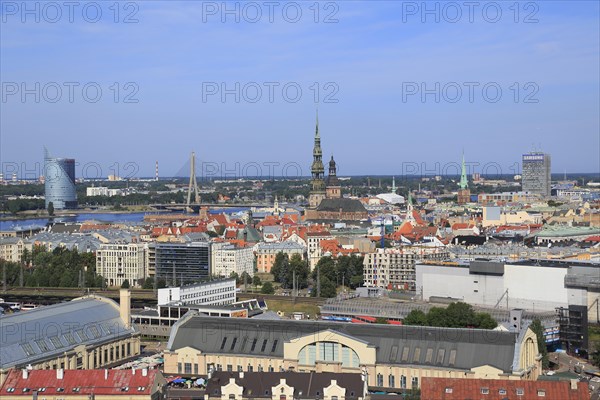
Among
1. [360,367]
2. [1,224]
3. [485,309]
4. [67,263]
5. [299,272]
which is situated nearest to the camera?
[360,367]

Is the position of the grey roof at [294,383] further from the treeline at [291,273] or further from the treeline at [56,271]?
the treeline at [56,271]

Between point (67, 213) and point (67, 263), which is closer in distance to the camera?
point (67, 263)

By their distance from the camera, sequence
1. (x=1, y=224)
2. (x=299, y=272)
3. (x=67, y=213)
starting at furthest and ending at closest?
(x=67, y=213) < (x=1, y=224) < (x=299, y=272)

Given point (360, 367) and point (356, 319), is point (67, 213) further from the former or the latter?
point (360, 367)

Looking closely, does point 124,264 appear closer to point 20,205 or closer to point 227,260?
point 227,260

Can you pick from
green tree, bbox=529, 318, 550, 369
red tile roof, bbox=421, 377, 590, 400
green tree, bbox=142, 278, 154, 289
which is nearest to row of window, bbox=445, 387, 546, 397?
red tile roof, bbox=421, 377, 590, 400

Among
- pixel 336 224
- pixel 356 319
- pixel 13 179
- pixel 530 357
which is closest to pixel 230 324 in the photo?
pixel 530 357

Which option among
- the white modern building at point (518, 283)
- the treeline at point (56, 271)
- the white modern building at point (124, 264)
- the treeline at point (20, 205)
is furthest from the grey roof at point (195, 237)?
the treeline at point (20, 205)
